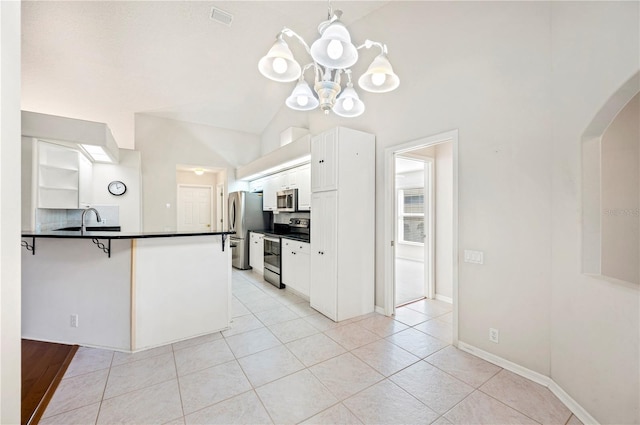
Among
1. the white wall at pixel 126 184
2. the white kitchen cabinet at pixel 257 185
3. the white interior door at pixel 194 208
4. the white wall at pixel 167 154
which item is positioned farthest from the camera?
the white interior door at pixel 194 208

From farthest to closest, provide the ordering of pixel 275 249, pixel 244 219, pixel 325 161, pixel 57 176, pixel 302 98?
pixel 244 219 < pixel 275 249 < pixel 57 176 < pixel 325 161 < pixel 302 98

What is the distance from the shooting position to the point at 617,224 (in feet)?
5.31

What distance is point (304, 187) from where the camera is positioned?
4.49 meters

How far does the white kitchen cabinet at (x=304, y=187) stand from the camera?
4.38 meters

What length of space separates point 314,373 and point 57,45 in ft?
17.1

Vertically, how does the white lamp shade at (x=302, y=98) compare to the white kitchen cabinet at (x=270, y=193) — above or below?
above

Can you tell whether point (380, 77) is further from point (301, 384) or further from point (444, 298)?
point (444, 298)

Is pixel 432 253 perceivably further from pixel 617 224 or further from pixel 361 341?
pixel 617 224

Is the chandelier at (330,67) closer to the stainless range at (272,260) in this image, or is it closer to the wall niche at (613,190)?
the wall niche at (613,190)

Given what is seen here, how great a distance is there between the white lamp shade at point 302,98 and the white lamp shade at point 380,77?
1.57 feet

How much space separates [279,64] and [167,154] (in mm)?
4935

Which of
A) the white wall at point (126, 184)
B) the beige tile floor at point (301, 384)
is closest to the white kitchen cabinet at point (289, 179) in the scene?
the beige tile floor at point (301, 384)

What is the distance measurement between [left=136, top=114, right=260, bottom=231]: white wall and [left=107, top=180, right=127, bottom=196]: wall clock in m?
0.49

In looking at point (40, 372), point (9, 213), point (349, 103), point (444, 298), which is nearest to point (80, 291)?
point (40, 372)
